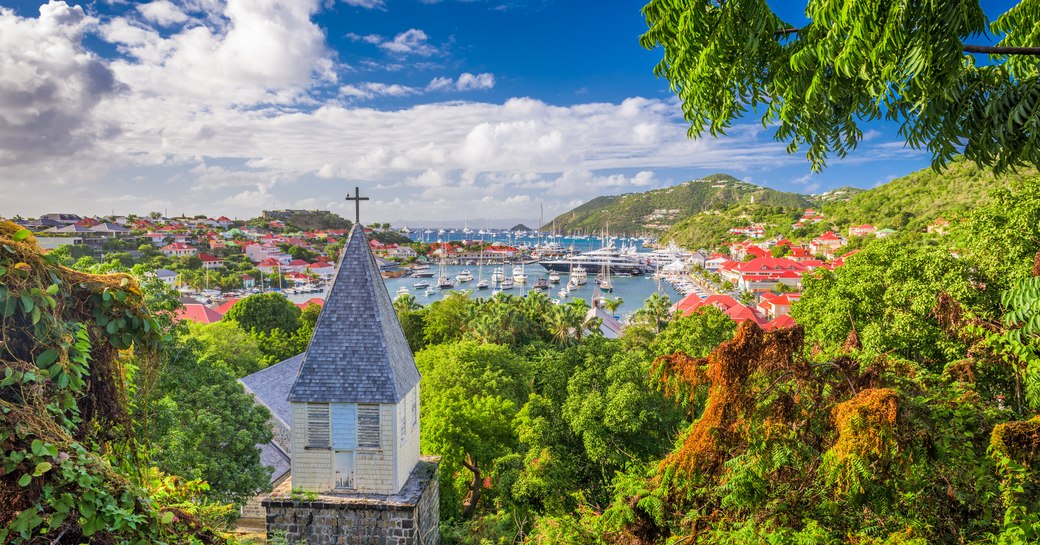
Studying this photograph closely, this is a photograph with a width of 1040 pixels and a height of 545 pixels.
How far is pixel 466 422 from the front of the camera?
17000 mm

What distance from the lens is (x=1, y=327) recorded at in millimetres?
3064

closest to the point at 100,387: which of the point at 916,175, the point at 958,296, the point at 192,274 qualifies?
the point at 958,296

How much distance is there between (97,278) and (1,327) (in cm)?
58

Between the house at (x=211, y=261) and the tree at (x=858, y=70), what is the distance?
89565mm

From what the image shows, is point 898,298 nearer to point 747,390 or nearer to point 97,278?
point 747,390

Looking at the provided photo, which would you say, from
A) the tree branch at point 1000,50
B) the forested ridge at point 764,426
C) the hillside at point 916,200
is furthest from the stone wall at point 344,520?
the hillside at point 916,200

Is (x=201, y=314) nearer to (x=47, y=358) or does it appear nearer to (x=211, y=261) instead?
(x=47, y=358)

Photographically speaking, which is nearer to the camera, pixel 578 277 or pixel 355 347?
pixel 355 347

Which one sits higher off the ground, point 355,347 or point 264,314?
point 355,347

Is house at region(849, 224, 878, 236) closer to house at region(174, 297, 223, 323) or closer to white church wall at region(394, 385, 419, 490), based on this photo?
house at region(174, 297, 223, 323)

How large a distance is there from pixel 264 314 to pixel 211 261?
57.4m

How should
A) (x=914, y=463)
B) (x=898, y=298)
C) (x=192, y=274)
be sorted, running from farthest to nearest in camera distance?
(x=192, y=274)
(x=898, y=298)
(x=914, y=463)

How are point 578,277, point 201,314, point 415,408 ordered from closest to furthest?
point 415,408 < point 201,314 < point 578,277

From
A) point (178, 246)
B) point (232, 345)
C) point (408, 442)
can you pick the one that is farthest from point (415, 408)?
point (178, 246)
